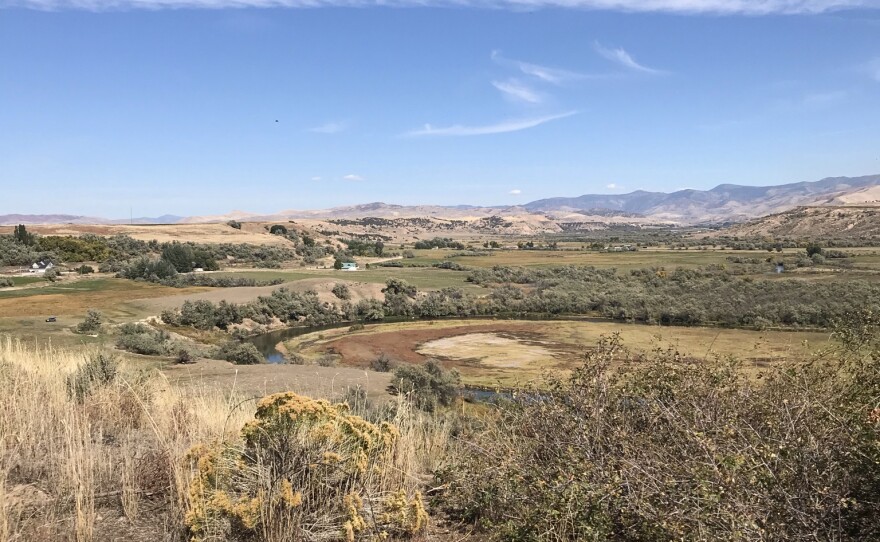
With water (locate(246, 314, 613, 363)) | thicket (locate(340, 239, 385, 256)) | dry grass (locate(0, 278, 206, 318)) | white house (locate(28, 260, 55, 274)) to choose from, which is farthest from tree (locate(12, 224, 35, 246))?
thicket (locate(340, 239, 385, 256))

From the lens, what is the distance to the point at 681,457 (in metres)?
4.48

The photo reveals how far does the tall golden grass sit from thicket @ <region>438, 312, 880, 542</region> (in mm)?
1098

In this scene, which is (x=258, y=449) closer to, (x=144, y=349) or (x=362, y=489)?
(x=362, y=489)

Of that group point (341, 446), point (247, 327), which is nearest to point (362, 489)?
point (341, 446)

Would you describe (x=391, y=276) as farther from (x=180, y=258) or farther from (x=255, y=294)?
(x=180, y=258)

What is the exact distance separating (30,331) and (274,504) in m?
27.8

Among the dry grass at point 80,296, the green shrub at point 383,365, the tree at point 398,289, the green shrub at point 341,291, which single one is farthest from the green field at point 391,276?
the green shrub at point 383,365

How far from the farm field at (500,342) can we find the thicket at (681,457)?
72.8 ft

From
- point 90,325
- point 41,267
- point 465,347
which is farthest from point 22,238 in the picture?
point 465,347

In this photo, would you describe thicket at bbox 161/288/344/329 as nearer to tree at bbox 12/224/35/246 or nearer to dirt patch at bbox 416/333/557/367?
dirt patch at bbox 416/333/557/367

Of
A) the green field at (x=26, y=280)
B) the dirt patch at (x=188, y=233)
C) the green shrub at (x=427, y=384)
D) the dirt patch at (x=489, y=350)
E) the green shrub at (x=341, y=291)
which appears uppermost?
the dirt patch at (x=188, y=233)

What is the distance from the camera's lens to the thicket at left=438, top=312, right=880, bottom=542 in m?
3.47

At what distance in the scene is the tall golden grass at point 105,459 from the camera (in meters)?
4.31

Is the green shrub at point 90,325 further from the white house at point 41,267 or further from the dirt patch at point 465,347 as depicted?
the white house at point 41,267
